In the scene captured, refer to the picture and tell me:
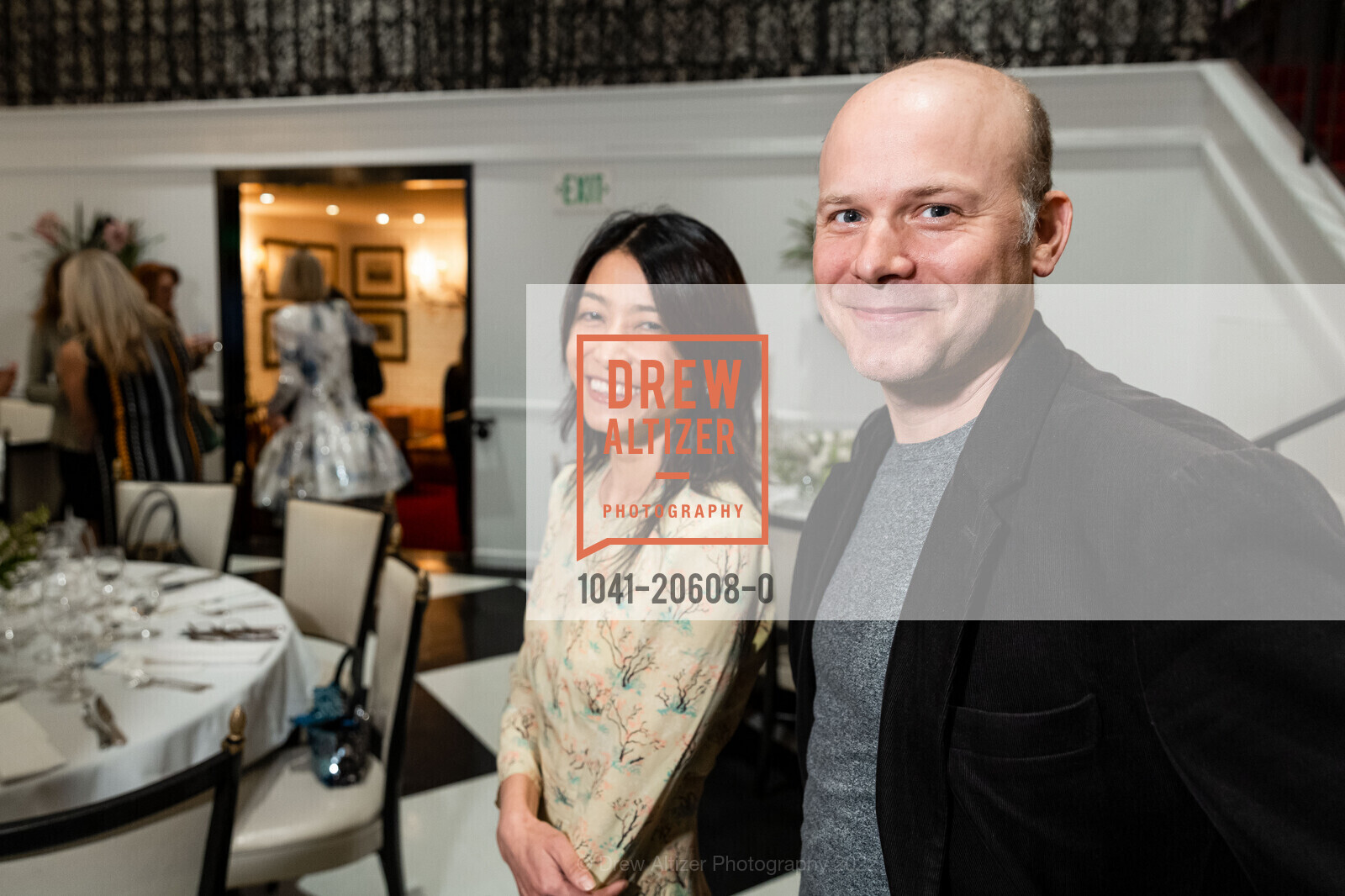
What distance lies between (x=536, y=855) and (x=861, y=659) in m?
0.29

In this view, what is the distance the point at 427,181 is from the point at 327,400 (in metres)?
1.07

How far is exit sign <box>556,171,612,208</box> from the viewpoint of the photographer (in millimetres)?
688

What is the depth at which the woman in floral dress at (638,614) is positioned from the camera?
0.48 meters

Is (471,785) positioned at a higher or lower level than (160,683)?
lower

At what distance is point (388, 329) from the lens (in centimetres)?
401

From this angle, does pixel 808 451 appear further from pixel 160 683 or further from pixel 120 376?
pixel 120 376

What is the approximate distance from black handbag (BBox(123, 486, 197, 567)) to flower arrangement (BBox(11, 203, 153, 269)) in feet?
7.25

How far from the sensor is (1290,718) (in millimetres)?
295

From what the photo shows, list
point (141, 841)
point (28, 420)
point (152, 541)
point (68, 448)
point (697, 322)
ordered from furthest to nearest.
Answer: point (28, 420)
point (68, 448)
point (152, 541)
point (141, 841)
point (697, 322)

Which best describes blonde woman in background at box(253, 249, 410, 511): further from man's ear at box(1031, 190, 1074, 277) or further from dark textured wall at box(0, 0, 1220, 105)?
man's ear at box(1031, 190, 1074, 277)

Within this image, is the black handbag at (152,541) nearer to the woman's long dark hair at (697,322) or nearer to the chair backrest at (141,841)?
the chair backrest at (141,841)

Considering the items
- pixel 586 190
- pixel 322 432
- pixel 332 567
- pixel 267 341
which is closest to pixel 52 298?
pixel 322 432

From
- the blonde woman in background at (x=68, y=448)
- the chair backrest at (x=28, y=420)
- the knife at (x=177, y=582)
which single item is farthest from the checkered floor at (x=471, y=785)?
the chair backrest at (x=28, y=420)

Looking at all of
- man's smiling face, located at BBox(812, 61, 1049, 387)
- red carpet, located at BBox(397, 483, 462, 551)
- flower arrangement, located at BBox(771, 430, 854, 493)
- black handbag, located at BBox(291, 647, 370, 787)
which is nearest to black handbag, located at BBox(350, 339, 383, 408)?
red carpet, located at BBox(397, 483, 462, 551)
